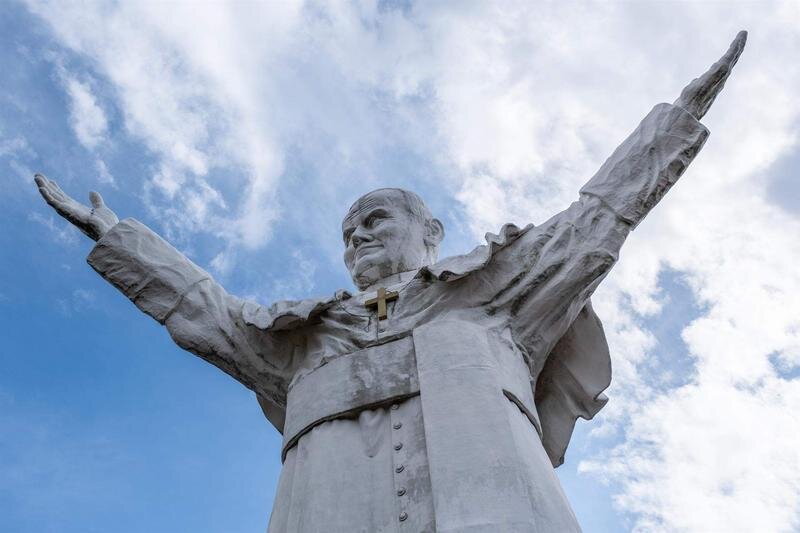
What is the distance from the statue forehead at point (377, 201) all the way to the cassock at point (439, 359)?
759mm

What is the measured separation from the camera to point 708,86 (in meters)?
6.46

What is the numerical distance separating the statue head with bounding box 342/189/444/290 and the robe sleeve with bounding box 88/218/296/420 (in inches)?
41.8

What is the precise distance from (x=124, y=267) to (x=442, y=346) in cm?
252

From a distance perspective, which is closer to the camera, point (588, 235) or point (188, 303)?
point (588, 235)

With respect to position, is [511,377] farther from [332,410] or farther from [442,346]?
[332,410]

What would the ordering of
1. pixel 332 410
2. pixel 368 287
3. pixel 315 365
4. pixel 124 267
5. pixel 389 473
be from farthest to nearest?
1. pixel 368 287
2. pixel 124 267
3. pixel 315 365
4. pixel 332 410
5. pixel 389 473

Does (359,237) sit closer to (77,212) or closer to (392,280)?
(392,280)

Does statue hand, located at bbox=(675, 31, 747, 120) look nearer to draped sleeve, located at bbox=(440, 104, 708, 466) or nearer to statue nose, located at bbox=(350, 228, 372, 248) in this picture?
draped sleeve, located at bbox=(440, 104, 708, 466)

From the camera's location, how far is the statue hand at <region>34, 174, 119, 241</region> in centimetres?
682

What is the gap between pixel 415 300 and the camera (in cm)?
621

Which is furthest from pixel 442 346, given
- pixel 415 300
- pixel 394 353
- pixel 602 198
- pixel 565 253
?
pixel 602 198

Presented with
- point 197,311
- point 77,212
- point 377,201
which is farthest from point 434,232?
point 77,212

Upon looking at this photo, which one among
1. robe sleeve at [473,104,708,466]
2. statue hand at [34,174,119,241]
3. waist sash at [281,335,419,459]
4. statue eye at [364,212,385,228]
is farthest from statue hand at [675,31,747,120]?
statue hand at [34,174,119,241]

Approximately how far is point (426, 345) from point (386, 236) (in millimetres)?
1764
